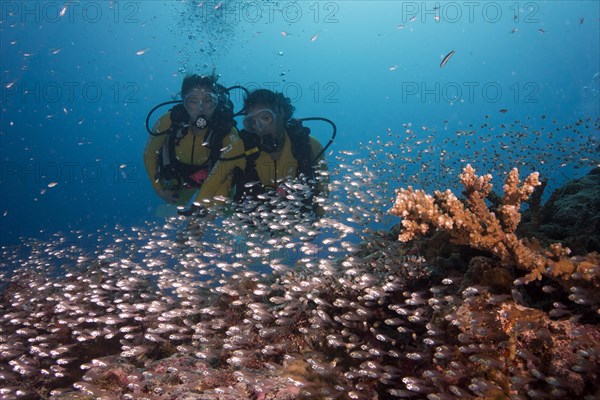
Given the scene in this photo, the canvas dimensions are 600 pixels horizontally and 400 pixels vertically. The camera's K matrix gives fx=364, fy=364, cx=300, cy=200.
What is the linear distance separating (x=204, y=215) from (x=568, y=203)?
7363 millimetres

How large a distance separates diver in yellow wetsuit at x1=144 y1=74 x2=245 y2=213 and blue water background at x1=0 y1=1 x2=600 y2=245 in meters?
57.8

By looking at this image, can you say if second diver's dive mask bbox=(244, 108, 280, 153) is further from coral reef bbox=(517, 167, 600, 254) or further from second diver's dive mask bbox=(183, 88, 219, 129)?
coral reef bbox=(517, 167, 600, 254)

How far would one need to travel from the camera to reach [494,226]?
4.11 meters

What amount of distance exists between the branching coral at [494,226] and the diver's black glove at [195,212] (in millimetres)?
5337

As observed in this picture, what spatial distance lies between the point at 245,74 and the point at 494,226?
4903 inches

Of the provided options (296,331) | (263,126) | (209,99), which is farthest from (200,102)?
(296,331)

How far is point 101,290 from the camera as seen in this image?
7340 millimetres

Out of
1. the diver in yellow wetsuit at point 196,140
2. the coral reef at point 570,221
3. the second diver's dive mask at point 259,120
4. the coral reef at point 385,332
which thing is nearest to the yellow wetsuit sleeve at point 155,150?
the diver in yellow wetsuit at point 196,140

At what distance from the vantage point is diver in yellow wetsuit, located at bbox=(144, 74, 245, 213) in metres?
9.70

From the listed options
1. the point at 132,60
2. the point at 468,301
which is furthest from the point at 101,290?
the point at 132,60

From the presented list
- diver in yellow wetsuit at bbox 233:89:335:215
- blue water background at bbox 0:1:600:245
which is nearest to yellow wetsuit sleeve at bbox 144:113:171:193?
diver in yellow wetsuit at bbox 233:89:335:215

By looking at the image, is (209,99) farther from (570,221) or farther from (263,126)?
(570,221)

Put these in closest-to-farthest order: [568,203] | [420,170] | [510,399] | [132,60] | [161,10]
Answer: [510,399]
[568,203]
[420,170]
[161,10]
[132,60]

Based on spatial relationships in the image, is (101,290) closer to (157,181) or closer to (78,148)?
(157,181)
